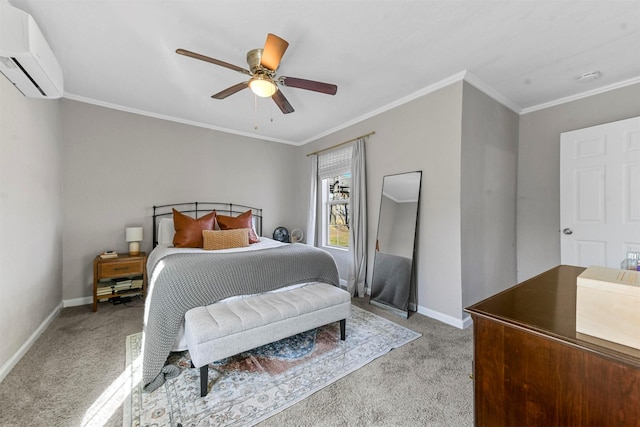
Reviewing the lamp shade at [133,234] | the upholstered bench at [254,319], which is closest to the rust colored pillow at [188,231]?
the lamp shade at [133,234]

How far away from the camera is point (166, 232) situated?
3.49 meters

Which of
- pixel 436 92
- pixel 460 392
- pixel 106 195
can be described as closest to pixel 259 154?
pixel 106 195

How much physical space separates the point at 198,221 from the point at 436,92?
317 cm

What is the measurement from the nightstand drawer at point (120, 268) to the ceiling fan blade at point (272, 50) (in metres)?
2.78

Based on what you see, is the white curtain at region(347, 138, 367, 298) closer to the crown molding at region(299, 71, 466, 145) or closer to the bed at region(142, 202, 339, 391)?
the crown molding at region(299, 71, 466, 145)

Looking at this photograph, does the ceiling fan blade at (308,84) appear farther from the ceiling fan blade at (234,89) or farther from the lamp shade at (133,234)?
the lamp shade at (133,234)

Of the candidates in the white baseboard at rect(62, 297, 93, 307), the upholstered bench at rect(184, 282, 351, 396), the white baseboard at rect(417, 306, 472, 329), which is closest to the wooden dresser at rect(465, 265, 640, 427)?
the upholstered bench at rect(184, 282, 351, 396)

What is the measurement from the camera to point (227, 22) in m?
1.90

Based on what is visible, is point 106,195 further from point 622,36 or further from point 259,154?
point 622,36

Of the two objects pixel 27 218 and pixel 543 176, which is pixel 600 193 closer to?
pixel 543 176

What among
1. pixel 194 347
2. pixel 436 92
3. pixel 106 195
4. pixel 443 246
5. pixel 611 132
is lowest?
pixel 194 347

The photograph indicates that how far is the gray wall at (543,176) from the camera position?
2.99 meters

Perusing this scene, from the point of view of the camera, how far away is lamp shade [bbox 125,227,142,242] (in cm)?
333

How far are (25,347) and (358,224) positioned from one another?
3409 millimetres
